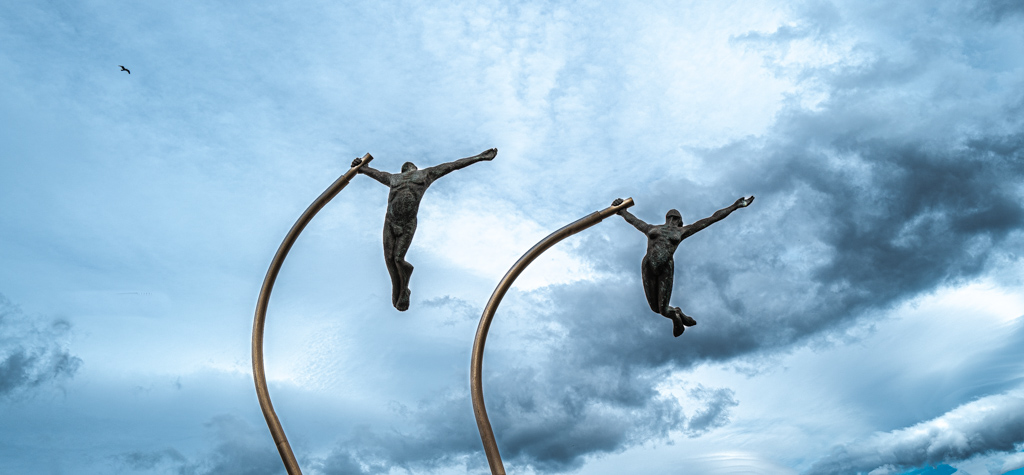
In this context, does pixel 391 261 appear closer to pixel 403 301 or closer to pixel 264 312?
pixel 403 301

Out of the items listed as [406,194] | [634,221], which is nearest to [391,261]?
[406,194]

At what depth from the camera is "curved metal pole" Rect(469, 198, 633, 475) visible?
1969 cm

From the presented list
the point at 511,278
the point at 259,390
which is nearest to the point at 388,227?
the point at 511,278

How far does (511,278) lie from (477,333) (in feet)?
4.85

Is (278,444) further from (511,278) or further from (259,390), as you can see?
(511,278)

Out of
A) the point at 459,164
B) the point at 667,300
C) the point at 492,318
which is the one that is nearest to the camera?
the point at 492,318

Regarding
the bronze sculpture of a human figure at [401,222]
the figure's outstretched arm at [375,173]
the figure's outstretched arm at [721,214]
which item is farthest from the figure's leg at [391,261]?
the figure's outstretched arm at [721,214]

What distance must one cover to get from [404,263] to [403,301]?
89 cm

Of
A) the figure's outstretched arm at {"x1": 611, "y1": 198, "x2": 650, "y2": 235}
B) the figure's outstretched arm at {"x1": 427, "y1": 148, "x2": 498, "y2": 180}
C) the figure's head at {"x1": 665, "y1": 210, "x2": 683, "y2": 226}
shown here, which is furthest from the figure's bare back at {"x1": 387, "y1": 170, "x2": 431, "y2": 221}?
the figure's head at {"x1": 665, "y1": 210, "x2": 683, "y2": 226}

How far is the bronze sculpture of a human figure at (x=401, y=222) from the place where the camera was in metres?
21.0

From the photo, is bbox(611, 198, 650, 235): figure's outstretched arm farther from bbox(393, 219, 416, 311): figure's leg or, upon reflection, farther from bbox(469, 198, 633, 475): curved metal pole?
bbox(393, 219, 416, 311): figure's leg

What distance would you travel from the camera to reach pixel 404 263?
21094 mm

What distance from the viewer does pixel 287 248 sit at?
21.5 m

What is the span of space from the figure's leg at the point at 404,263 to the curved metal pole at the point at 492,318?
1.91 meters
